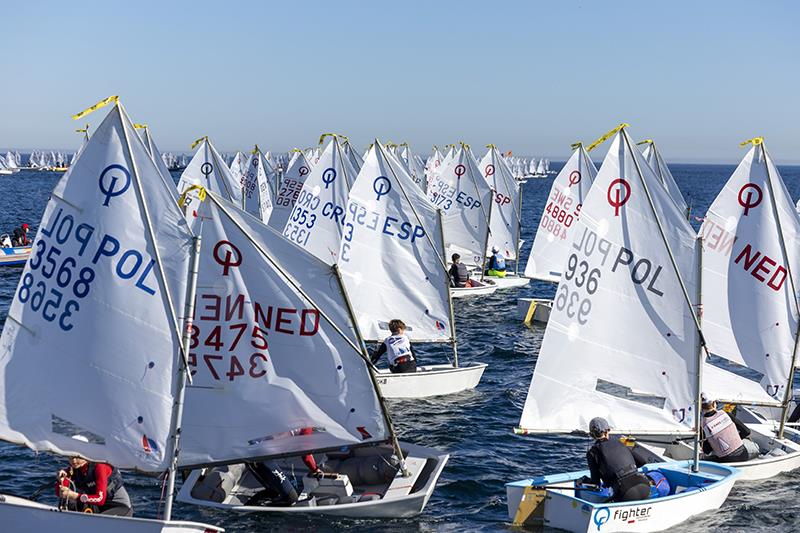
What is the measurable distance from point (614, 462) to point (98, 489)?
27.8ft

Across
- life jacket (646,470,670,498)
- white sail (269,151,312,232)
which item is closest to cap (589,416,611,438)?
life jacket (646,470,670,498)

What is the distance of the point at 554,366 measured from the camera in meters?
18.5

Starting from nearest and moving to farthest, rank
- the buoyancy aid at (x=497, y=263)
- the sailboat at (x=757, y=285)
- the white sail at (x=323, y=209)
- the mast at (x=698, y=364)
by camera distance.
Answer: the mast at (x=698, y=364) → the sailboat at (x=757, y=285) → the white sail at (x=323, y=209) → the buoyancy aid at (x=497, y=263)

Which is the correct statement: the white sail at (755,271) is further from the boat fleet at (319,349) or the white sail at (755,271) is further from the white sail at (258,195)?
the white sail at (258,195)

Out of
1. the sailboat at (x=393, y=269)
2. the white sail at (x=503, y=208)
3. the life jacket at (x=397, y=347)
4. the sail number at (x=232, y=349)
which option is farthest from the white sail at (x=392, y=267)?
the white sail at (x=503, y=208)

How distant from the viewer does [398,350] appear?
25.2 m

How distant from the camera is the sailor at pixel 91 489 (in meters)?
14.6

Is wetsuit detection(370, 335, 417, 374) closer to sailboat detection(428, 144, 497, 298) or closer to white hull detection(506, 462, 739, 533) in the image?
white hull detection(506, 462, 739, 533)

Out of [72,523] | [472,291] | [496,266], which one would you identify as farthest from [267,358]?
[496,266]

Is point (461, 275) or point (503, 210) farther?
point (503, 210)

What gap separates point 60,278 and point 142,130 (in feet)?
85.6

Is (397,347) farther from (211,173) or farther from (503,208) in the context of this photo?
(503,208)

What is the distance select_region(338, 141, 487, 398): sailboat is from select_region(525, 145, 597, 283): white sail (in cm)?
1367

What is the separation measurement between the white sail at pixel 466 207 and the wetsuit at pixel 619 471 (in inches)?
1172
